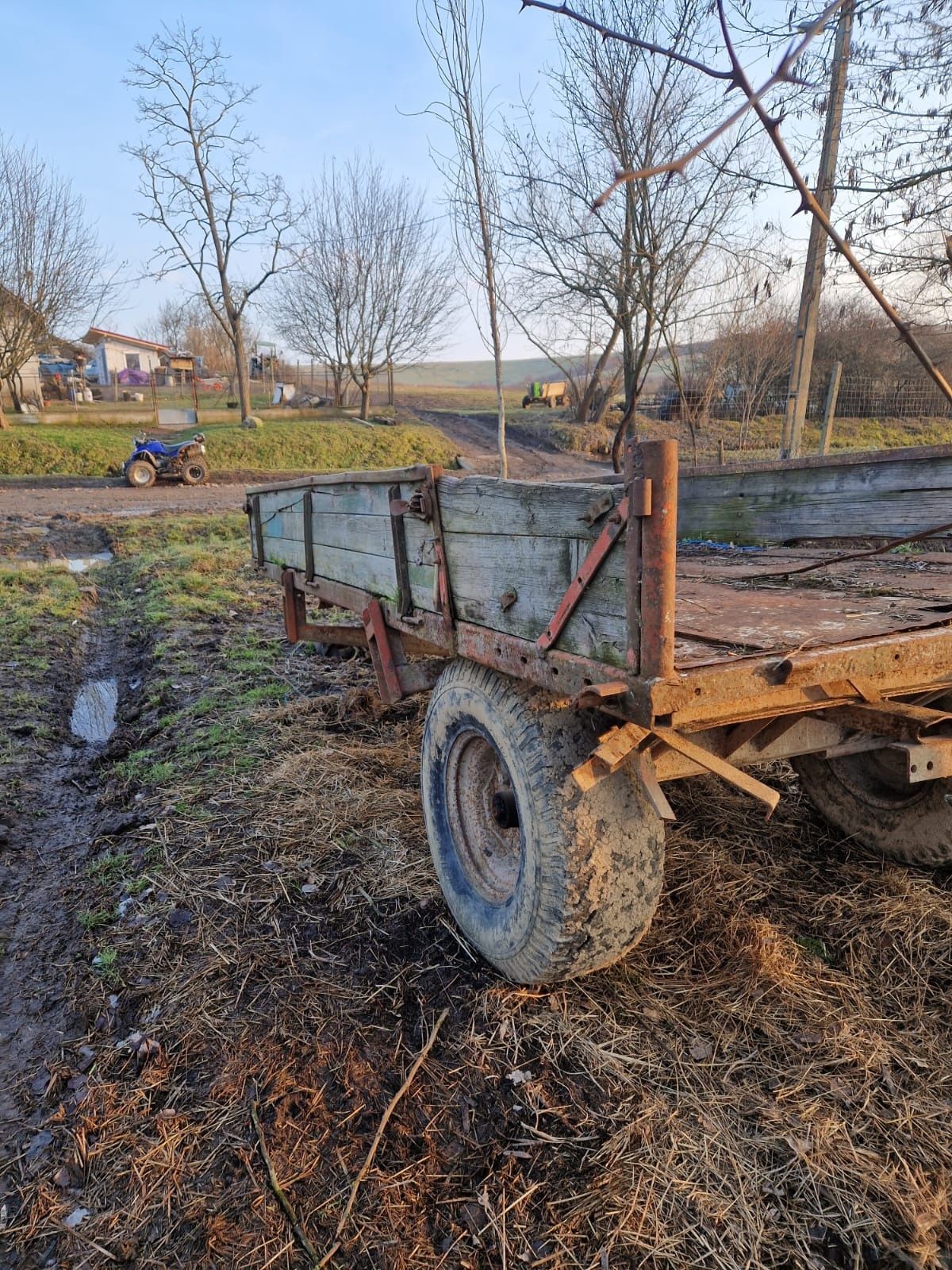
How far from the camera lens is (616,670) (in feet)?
5.53

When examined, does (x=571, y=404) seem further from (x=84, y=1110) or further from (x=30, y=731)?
(x=84, y=1110)

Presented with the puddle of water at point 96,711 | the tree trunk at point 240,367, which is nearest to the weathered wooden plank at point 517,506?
the puddle of water at point 96,711

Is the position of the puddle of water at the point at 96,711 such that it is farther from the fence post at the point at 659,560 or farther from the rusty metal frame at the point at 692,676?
the fence post at the point at 659,560

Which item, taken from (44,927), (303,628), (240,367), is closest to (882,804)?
(303,628)

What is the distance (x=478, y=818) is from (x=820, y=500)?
2189mm

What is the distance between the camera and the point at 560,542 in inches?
75.1

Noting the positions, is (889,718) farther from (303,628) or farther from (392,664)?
(303,628)

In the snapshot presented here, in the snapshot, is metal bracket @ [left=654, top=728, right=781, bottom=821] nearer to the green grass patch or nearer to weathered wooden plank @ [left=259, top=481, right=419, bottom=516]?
weathered wooden plank @ [left=259, top=481, right=419, bottom=516]

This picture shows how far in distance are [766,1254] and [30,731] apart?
16.5ft

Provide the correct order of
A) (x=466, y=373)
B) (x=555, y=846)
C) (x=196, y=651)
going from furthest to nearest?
(x=466, y=373) → (x=196, y=651) → (x=555, y=846)

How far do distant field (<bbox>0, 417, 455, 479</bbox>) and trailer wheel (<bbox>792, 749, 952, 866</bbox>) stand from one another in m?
20.3

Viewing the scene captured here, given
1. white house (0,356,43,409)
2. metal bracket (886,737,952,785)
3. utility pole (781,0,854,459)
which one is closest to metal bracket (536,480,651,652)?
metal bracket (886,737,952,785)

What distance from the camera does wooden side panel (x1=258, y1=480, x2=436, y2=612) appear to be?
8.76 feet

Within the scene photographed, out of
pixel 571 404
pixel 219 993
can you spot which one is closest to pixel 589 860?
pixel 219 993
